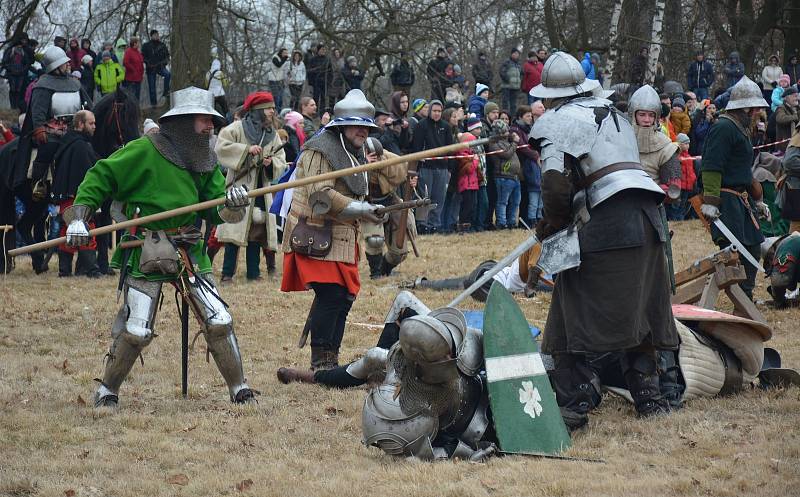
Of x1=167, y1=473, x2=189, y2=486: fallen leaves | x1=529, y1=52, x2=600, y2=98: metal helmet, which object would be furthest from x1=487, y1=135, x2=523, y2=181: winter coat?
x1=167, y1=473, x2=189, y2=486: fallen leaves

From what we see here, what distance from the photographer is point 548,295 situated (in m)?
9.98

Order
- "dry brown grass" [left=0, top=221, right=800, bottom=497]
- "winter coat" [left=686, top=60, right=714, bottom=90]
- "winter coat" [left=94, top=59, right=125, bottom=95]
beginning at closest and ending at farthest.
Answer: "dry brown grass" [left=0, top=221, right=800, bottom=497], "winter coat" [left=94, top=59, right=125, bottom=95], "winter coat" [left=686, top=60, right=714, bottom=90]

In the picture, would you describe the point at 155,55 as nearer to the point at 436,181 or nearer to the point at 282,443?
the point at 436,181

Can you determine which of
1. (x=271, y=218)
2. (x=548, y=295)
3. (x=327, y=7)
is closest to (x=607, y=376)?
(x=548, y=295)

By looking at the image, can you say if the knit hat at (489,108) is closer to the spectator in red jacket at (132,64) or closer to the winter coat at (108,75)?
the winter coat at (108,75)

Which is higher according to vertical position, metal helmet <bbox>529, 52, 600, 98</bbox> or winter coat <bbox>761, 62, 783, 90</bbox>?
winter coat <bbox>761, 62, 783, 90</bbox>

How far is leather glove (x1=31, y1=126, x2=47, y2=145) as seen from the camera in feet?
36.8

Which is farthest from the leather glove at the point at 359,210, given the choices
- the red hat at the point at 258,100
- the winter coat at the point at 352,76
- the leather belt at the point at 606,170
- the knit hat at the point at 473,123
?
the winter coat at the point at 352,76

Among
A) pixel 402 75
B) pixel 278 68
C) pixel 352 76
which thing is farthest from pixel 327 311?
pixel 278 68

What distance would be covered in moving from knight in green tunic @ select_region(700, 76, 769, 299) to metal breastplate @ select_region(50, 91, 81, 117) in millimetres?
6215

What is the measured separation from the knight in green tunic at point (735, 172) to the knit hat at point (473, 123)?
5792mm

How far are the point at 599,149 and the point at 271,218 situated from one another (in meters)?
6.02

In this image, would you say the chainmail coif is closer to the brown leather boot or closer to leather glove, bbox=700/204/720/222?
the brown leather boot

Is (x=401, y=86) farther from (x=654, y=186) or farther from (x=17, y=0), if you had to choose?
(x=654, y=186)
